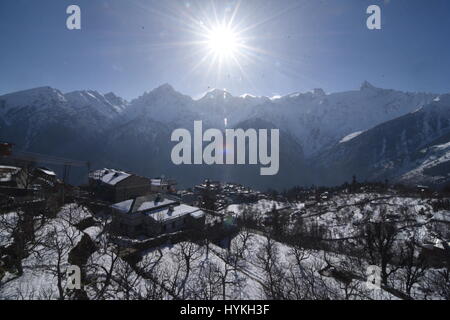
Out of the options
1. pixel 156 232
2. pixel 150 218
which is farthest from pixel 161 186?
pixel 156 232

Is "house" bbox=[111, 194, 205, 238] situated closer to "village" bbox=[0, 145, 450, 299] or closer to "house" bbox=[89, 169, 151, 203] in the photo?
"village" bbox=[0, 145, 450, 299]

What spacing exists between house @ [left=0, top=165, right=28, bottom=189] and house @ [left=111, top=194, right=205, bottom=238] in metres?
18.2

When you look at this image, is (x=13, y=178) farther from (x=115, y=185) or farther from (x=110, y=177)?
(x=110, y=177)

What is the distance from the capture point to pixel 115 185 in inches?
2082

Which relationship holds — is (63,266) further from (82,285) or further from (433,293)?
(433,293)

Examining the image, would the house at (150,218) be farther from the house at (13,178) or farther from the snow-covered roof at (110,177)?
the house at (13,178)

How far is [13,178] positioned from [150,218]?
26475 millimetres

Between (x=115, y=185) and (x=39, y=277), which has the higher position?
(x=115, y=185)

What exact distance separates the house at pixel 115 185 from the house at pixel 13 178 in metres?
13.2

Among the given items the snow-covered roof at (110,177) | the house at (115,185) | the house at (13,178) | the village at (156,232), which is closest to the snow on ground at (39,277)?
the village at (156,232)

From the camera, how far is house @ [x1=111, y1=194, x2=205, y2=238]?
124 feet
